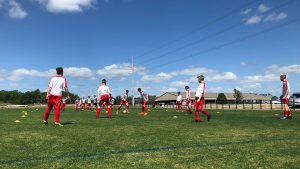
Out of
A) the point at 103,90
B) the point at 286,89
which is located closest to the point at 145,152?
the point at 286,89

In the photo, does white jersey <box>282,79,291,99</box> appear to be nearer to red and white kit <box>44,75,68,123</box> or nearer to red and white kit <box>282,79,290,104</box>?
red and white kit <box>282,79,290,104</box>

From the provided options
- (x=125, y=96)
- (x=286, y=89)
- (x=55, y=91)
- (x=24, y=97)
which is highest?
(x=24, y=97)

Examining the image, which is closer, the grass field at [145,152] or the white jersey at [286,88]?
the grass field at [145,152]

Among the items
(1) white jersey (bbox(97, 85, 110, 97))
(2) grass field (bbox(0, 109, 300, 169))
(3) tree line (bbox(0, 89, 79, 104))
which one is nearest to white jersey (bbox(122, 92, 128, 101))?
(1) white jersey (bbox(97, 85, 110, 97))

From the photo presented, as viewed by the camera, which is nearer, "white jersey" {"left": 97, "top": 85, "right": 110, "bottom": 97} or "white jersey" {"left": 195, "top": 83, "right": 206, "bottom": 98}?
"white jersey" {"left": 195, "top": 83, "right": 206, "bottom": 98}

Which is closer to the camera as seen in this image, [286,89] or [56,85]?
[56,85]

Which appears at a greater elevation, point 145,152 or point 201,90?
point 201,90

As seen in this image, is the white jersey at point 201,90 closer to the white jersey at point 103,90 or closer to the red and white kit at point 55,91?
the red and white kit at point 55,91

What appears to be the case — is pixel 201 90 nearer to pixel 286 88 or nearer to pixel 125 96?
pixel 286 88

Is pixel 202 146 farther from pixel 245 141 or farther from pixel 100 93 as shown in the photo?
pixel 100 93

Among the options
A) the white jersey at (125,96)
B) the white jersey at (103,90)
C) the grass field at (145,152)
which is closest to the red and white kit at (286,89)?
the grass field at (145,152)

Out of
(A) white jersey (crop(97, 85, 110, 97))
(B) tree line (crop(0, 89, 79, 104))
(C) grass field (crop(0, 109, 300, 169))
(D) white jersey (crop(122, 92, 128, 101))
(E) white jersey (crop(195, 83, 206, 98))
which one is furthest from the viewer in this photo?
(B) tree line (crop(0, 89, 79, 104))

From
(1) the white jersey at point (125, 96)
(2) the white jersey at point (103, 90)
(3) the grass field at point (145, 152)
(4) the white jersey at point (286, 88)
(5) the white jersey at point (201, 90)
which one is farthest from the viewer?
(1) the white jersey at point (125, 96)

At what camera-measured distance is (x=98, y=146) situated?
265 inches
